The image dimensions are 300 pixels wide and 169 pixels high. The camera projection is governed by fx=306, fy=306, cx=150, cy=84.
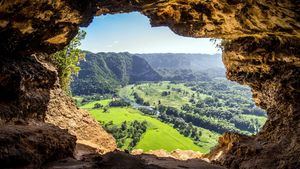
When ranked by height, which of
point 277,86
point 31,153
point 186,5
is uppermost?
point 186,5

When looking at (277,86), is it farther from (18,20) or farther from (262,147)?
(18,20)

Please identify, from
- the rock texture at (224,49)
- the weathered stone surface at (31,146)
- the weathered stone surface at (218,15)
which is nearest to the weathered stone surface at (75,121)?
the rock texture at (224,49)

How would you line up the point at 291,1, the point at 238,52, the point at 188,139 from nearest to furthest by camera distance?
the point at 291,1 < the point at 238,52 < the point at 188,139

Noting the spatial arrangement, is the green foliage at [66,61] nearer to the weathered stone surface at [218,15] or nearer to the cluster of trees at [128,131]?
the weathered stone surface at [218,15]

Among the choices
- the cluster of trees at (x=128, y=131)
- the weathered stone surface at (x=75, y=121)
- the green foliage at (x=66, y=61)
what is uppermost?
the green foliage at (x=66, y=61)

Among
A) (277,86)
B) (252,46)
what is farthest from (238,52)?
(277,86)

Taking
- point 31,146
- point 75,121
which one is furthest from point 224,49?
point 31,146

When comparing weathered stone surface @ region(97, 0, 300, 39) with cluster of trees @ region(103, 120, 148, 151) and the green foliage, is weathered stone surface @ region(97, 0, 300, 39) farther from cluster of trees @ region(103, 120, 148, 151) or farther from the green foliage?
cluster of trees @ region(103, 120, 148, 151)

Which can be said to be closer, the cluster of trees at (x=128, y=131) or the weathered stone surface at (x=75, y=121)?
the weathered stone surface at (x=75, y=121)
